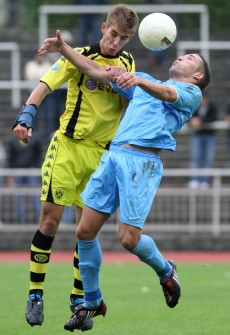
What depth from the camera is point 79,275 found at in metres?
10.4

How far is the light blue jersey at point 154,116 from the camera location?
9.55 metres

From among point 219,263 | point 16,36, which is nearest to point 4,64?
point 16,36

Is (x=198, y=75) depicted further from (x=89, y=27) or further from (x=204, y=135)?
(x=89, y=27)

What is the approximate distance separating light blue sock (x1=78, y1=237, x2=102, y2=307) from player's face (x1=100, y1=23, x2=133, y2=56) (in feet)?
5.62

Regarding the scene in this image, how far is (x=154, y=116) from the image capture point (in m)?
9.61

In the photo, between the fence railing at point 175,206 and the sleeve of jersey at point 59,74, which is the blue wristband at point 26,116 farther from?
the fence railing at point 175,206

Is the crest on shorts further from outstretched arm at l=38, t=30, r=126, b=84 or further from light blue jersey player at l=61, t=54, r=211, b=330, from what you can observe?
outstretched arm at l=38, t=30, r=126, b=84

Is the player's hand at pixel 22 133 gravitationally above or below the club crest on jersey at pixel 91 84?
below

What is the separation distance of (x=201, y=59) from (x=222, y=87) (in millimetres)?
14796

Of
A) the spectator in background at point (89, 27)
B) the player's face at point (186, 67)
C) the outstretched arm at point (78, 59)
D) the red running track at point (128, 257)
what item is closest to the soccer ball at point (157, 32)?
the player's face at point (186, 67)

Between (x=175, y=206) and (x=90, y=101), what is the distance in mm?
9859

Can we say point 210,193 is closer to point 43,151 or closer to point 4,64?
point 43,151

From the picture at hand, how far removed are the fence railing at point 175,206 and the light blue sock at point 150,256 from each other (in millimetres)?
9854

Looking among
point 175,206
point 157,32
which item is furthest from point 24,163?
point 157,32
